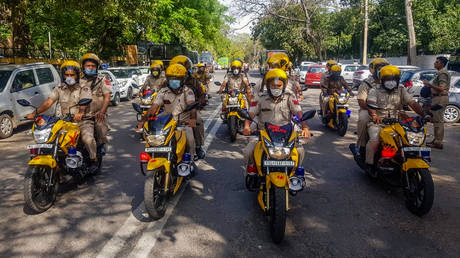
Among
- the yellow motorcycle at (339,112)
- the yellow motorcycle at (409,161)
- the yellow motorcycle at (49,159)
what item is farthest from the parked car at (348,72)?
the yellow motorcycle at (49,159)

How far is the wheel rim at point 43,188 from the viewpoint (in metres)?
4.40

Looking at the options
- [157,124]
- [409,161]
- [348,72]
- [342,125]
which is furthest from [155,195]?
[348,72]

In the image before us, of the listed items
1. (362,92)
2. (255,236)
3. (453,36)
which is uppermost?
(453,36)

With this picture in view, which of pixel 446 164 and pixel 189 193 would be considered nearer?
pixel 189 193

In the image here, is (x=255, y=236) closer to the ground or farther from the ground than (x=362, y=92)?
closer to the ground

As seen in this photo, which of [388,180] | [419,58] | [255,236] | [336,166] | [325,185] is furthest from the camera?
[419,58]

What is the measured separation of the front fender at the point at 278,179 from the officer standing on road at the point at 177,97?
1597 millimetres

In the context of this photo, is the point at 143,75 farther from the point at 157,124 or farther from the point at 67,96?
the point at 157,124

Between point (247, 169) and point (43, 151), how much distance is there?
258 centimetres

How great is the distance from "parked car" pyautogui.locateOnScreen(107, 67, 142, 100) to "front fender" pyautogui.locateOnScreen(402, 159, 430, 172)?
44.5 feet

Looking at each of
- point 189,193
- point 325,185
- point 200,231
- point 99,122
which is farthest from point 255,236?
point 99,122

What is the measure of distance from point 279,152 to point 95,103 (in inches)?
142

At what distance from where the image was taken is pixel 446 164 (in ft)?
21.6

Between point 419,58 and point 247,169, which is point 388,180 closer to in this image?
point 247,169
